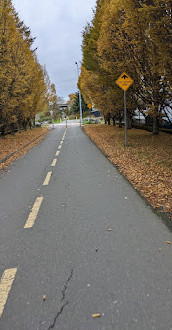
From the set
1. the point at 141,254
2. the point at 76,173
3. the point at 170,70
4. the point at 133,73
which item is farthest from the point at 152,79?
the point at 141,254

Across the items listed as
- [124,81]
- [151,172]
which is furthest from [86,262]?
[124,81]

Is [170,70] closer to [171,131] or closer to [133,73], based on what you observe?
[133,73]

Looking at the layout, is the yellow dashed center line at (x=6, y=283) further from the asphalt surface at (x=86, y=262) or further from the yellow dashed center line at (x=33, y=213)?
the yellow dashed center line at (x=33, y=213)

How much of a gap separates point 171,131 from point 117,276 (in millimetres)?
16983

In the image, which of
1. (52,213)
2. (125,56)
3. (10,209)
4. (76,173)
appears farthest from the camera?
(125,56)

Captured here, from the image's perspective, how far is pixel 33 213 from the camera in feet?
15.9

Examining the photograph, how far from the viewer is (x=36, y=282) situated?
2789 mm

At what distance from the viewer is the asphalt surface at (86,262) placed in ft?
7.54

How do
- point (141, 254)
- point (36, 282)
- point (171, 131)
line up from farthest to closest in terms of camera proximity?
point (171, 131) < point (141, 254) < point (36, 282)

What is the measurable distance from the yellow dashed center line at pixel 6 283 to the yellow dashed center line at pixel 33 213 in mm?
1266

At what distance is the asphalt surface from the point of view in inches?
90.4

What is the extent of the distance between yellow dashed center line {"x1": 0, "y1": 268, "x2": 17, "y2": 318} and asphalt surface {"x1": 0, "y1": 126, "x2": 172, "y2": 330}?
50 millimetres

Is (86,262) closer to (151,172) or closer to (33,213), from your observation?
(33,213)

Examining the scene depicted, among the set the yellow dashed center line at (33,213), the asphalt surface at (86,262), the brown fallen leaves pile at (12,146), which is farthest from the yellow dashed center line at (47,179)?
the brown fallen leaves pile at (12,146)
